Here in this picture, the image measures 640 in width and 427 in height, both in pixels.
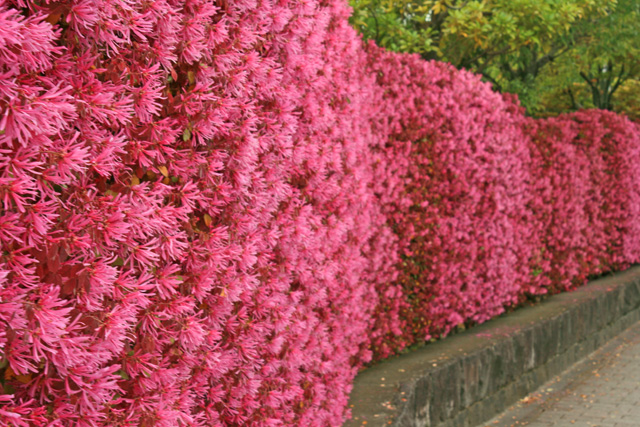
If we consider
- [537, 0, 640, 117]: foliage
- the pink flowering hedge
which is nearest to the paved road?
the pink flowering hedge

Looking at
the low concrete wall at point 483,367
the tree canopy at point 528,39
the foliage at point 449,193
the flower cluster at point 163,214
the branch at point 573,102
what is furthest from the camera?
the branch at point 573,102

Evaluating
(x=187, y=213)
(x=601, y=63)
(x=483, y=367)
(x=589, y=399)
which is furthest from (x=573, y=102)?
(x=187, y=213)

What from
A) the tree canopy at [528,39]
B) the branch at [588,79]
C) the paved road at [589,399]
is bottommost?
the paved road at [589,399]

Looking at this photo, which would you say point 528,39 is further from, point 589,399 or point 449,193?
point 589,399

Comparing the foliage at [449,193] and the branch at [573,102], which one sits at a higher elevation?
the foliage at [449,193]

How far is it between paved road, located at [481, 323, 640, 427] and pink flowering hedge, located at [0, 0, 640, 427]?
1.74 meters

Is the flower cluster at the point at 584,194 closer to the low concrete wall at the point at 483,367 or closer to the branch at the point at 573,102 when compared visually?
the low concrete wall at the point at 483,367

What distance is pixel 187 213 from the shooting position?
2641mm

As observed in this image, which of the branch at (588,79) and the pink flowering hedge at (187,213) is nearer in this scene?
the pink flowering hedge at (187,213)

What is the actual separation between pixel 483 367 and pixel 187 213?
15.0 ft

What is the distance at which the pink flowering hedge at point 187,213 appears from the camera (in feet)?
6.07

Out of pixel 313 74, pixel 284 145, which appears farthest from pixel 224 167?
pixel 313 74

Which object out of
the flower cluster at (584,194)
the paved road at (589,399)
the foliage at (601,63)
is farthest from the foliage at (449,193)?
the foliage at (601,63)

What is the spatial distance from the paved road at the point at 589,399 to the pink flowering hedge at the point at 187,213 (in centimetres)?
174
